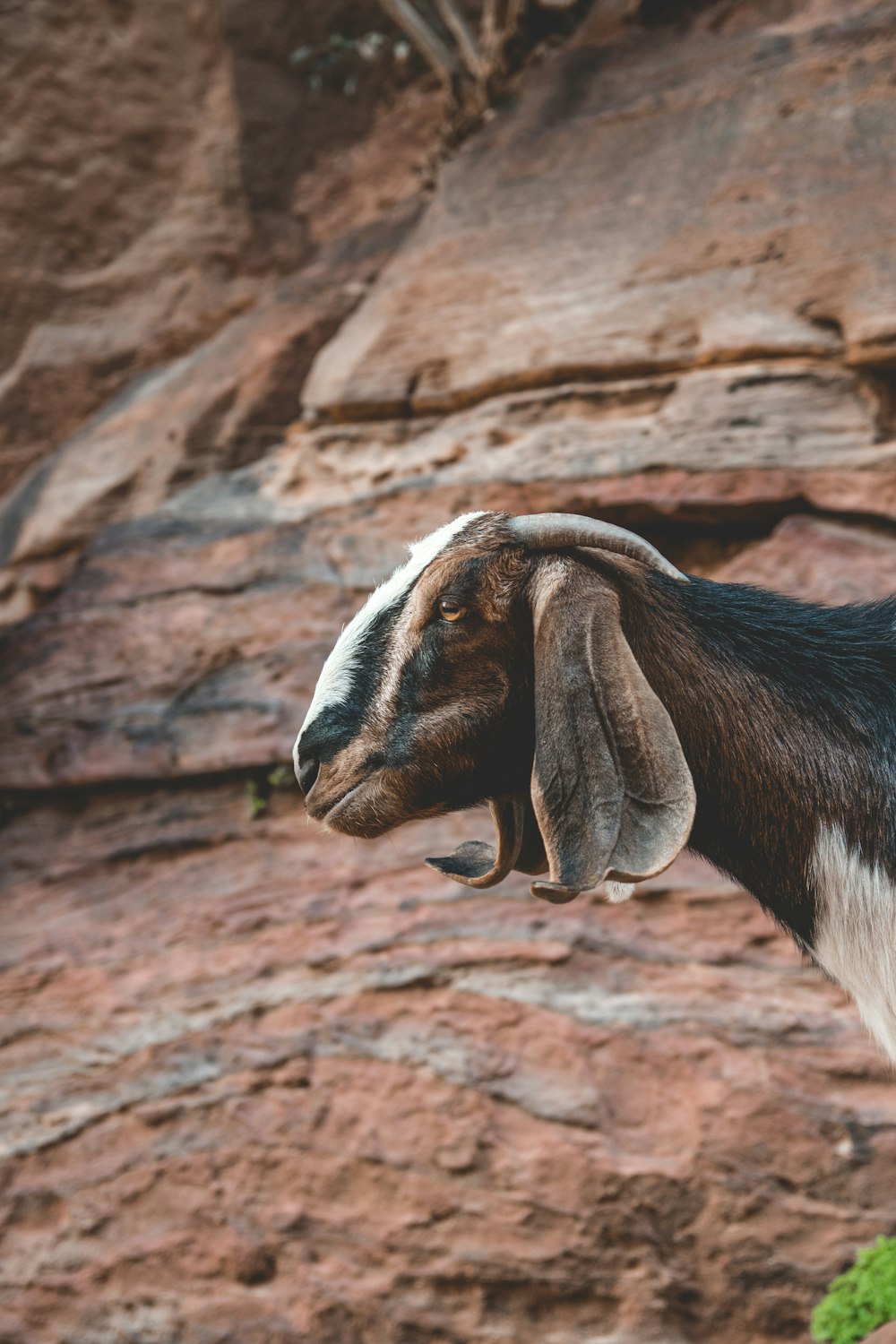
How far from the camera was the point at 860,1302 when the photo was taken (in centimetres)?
380

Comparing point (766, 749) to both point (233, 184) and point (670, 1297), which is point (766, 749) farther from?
point (233, 184)

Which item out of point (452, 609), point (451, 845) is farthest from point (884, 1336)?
point (451, 845)

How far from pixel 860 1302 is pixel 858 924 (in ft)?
5.53

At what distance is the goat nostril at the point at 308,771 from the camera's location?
283cm

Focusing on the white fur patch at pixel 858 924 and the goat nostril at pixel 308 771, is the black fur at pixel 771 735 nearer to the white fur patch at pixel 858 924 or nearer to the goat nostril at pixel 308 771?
the white fur patch at pixel 858 924

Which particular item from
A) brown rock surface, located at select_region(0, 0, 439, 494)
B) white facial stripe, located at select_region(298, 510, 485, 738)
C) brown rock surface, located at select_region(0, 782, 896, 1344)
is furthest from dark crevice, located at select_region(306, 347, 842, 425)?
white facial stripe, located at select_region(298, 510, 485, 738)

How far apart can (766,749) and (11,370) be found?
7.21 meters

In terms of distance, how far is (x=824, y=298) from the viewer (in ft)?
17.3

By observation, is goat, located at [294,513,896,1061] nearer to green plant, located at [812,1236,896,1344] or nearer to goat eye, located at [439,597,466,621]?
goat eye, located at [439,597,466,621]

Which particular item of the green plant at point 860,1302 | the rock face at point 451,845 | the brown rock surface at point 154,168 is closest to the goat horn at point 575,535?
the rock face at point 451,845

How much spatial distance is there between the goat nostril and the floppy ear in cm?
51

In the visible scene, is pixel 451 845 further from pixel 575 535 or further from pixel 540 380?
pixel 575 535

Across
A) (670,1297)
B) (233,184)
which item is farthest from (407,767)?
(233,184)

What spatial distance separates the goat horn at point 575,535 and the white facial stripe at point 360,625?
171 millimetres
